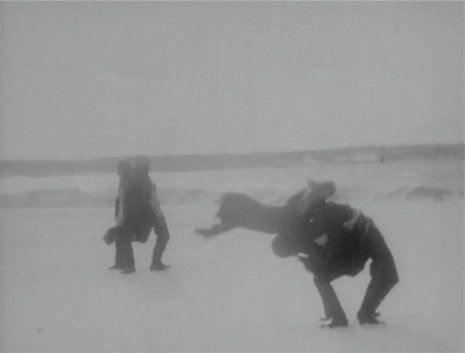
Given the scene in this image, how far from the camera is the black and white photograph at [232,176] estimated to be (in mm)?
1669

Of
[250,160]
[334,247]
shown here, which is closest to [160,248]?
[250,160]

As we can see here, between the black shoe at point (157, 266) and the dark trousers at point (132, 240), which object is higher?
the dark trousers at point (132, 240)

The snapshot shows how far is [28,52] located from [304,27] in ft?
2.83

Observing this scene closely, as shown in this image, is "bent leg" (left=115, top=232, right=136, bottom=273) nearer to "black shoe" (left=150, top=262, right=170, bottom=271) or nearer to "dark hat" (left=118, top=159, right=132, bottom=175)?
"black shoe" (left=150, top=262, right=170, bottom=271)

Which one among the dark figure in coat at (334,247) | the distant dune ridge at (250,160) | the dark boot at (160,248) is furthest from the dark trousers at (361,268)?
the dark boot at (160,248)

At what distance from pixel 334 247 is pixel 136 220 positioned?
59cm

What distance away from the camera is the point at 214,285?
1690mm

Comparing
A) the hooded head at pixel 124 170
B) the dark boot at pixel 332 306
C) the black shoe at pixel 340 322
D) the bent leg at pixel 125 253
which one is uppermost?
the hooded head at pixel 124 170

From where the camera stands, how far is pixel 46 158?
173cm

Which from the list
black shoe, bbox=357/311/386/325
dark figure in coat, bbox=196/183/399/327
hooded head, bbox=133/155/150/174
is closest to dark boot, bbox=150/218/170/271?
hooded head, bbox=133/155/150/174

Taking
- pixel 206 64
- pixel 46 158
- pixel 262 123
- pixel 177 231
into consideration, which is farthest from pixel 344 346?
pixel 46 158

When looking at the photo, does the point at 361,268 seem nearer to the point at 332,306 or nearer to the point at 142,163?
the point at 332,306

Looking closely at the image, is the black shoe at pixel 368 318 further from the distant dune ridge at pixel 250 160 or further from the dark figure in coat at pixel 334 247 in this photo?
the distant dune ridge at pixel 250 160

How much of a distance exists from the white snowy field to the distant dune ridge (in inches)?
1.0
